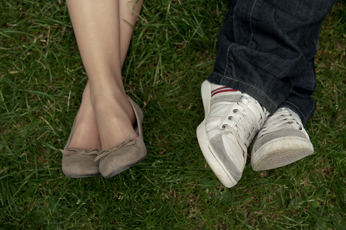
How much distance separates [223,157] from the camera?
1.37 metres

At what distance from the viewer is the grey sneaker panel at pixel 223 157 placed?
1365 millimetres

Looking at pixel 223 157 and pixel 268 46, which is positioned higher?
pixel 268 46

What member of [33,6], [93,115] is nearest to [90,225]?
[93,115]

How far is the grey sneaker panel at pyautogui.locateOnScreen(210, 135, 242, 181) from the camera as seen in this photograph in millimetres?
1365

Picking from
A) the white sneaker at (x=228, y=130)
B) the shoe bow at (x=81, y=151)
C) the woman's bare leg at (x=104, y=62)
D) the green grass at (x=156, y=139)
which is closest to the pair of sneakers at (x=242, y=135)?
the white sneaker at (x=228, y=130)

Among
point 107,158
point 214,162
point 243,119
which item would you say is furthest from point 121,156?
point 243,119

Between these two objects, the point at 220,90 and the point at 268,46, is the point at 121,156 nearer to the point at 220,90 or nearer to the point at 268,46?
the point at 220,90

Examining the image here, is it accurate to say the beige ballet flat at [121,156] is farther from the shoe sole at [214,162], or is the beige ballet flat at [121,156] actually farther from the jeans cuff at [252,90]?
the jeans cuff at [252,90]

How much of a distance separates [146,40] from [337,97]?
150cm

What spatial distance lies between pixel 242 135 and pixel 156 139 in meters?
0.65

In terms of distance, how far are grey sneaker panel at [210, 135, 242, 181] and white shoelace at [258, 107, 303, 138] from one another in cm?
27

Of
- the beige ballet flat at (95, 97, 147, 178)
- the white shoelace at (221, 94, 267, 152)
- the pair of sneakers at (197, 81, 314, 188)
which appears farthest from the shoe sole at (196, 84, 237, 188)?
the beige ballet flat at (95, 97, 147, 178)

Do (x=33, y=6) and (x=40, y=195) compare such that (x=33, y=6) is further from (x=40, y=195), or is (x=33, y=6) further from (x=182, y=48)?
(x=40, y=195)

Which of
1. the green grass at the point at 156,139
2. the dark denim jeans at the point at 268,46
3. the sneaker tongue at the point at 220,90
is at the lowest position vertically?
the green grass at the point at 156,139
